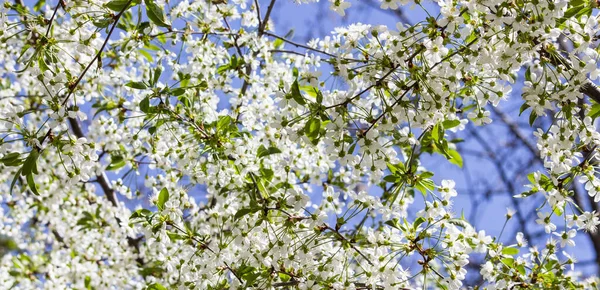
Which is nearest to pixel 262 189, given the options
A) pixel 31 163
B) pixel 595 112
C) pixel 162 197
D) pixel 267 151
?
pixel 267 151

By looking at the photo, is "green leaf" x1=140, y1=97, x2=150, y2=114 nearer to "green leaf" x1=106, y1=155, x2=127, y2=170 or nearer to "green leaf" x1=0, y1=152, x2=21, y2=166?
"green leaf" x1=0, y1=152, x2=21, y2=166

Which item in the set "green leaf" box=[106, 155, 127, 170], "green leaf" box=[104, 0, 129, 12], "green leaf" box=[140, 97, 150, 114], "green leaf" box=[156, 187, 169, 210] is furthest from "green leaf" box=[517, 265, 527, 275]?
"green leaf" box=[106, 155, 127, 170]

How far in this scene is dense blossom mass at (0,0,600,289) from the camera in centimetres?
242

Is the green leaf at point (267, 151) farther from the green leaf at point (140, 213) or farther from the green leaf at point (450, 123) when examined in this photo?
the green leaf at point (450, 123)

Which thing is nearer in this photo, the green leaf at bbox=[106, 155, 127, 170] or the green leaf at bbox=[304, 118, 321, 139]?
the green leaf at bbox=[304, 118, 321, 139]

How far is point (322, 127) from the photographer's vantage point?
8.54 feet

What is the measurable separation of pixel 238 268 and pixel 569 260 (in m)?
1.50

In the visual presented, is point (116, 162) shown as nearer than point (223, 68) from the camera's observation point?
No

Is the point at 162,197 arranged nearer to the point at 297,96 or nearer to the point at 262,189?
the point at 262,189

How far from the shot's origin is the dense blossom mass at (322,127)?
2422 millimetres

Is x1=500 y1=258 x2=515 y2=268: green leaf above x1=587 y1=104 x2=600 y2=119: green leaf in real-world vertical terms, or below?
below

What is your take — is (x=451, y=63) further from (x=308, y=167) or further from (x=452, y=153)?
(x=308, y=167)

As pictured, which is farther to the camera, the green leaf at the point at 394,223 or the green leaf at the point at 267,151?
the green leaf at the point at 267,151

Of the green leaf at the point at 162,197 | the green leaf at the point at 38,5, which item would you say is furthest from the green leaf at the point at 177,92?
the green leaf at the point at 38,5
